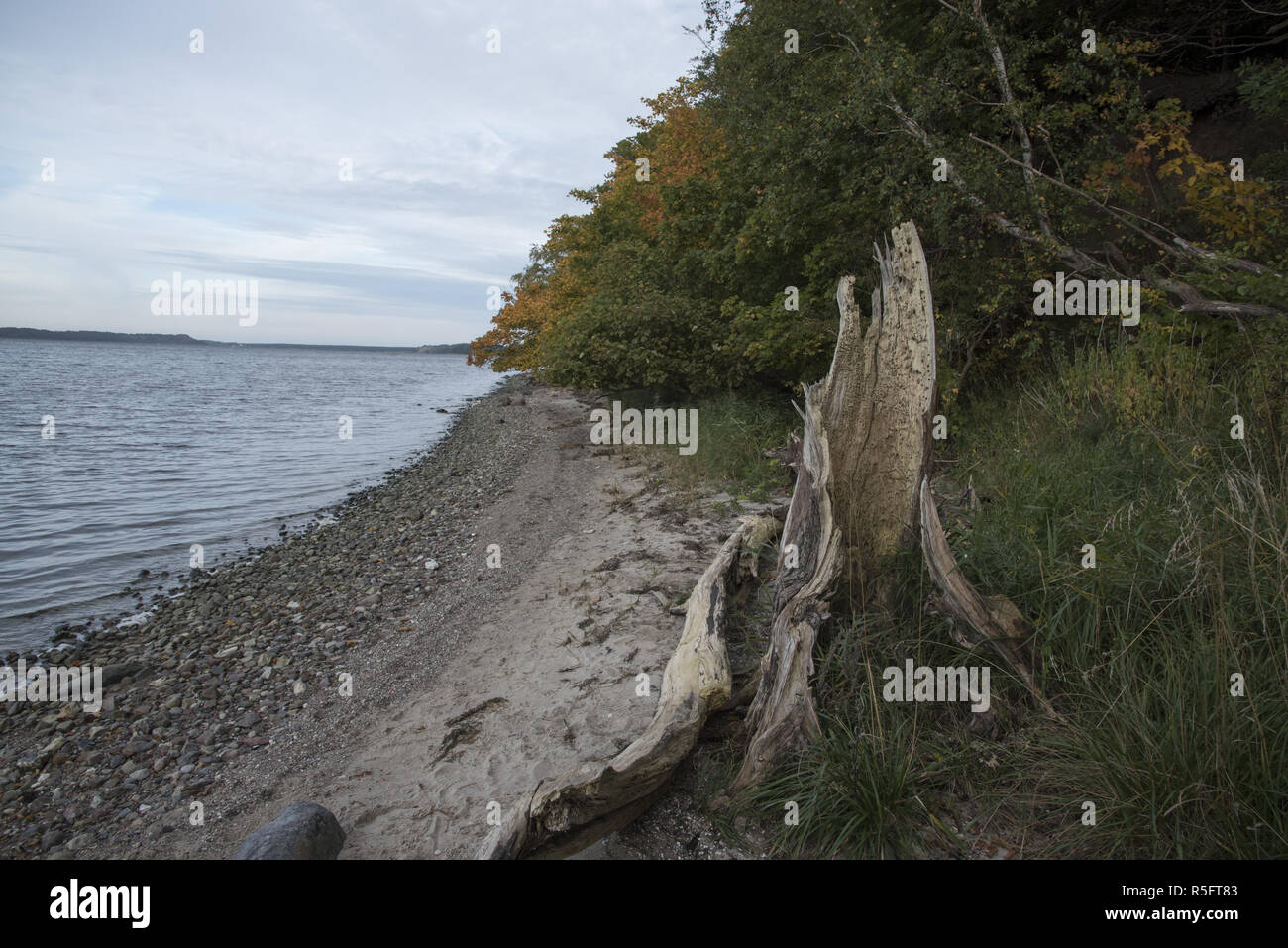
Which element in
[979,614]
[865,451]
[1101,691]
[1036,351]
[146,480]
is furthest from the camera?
[146,480]

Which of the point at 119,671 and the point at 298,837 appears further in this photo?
the point at 119,671

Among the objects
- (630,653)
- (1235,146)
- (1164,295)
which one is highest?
(1235,146)

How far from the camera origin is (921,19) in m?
11.2

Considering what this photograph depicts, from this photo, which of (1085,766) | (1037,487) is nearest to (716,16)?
(1037,487)

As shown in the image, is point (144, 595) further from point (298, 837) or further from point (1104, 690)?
point (1104, 690)

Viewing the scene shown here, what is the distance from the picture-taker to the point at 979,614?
154 inches

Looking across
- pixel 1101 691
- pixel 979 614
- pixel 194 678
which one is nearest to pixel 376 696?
pixel 194 678

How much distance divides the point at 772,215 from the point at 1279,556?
28.9 feet

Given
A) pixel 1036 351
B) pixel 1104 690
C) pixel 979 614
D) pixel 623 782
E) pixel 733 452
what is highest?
pixel 1036 351

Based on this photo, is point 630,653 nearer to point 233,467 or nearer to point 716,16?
point 716,16

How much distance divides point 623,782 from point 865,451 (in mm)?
3083

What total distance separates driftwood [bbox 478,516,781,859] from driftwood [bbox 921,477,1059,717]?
1.45 m

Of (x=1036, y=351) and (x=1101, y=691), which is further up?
(x=1036, y=351)

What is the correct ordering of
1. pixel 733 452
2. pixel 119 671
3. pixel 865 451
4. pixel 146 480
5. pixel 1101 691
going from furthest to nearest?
pixel 146 480 → pixel 733 452 → pixel 119 671 → pixel 865 451 → pixel 1101 691
